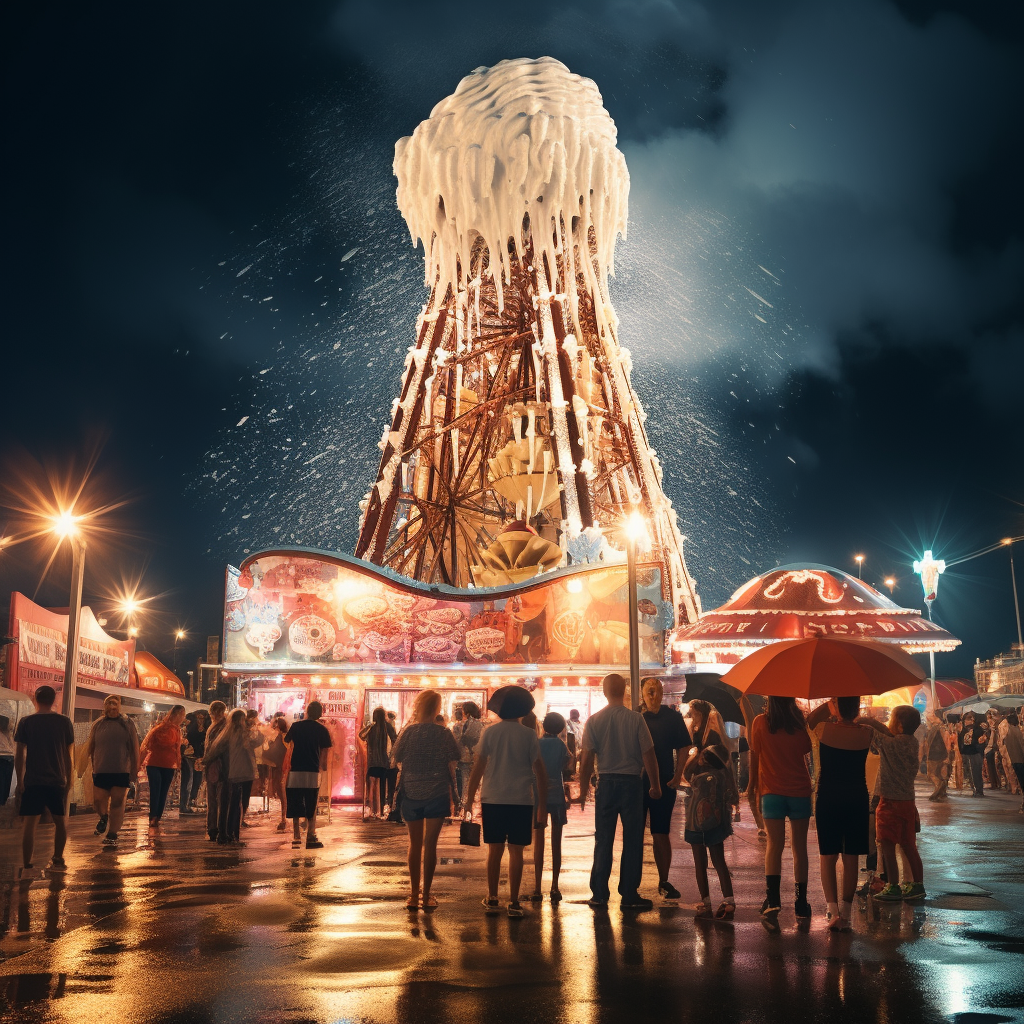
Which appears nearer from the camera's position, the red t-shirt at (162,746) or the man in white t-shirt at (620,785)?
the man in white t-shirt at (620,785)

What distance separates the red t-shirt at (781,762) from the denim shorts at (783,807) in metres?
0.04

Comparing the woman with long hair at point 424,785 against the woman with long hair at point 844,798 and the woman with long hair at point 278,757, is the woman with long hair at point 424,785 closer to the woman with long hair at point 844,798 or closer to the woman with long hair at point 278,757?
the woman with long hair at point 844,798

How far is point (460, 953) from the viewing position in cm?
693

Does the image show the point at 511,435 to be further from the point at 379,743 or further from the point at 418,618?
the point at 379,743

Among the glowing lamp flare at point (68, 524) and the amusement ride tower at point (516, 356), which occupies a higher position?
the amusement ride tower at point (516, 356)

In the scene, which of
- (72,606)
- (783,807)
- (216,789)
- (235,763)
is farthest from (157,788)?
(783,807)

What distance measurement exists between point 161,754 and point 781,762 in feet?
33.4

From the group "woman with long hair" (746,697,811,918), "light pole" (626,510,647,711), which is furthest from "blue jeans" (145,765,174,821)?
"woman with long hair" (746,697,811,918)

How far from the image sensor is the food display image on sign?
2389 cm

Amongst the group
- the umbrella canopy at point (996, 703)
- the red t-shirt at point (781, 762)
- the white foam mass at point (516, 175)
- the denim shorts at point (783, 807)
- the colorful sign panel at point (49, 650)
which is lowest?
the denim shorts at point (783, 807)

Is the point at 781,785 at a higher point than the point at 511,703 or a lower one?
lower

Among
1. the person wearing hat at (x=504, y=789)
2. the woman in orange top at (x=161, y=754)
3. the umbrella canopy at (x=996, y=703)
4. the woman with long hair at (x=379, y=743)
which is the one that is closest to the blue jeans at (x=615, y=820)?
the person wearing hat at (x=504, y=789)

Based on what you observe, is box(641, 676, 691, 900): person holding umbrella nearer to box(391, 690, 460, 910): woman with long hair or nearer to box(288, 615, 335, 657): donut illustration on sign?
box(391, 690, 460, 910): woman with long hair

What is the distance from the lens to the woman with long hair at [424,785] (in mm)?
8867
